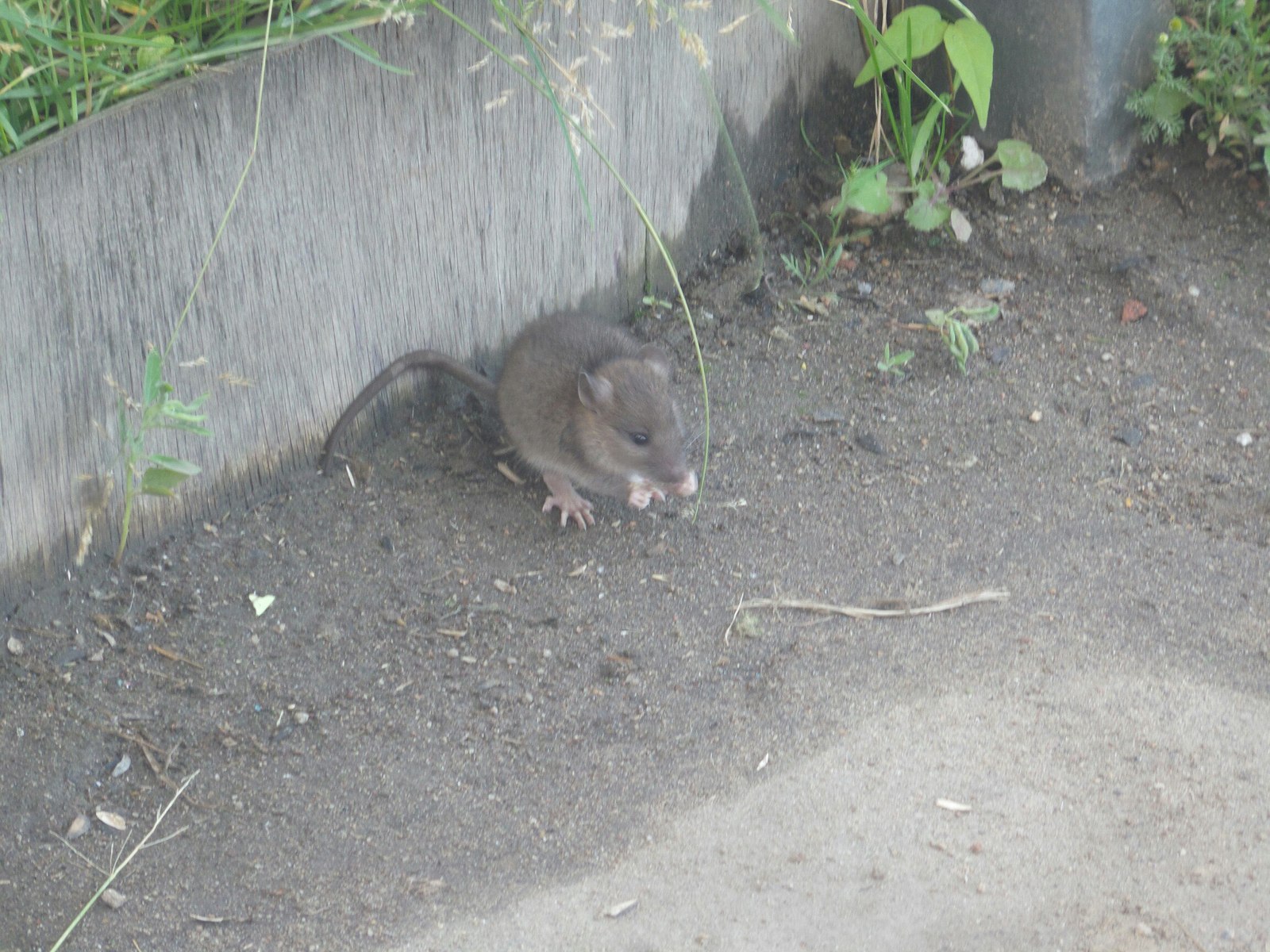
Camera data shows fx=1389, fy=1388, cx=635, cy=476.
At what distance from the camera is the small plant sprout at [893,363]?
15.4 feet

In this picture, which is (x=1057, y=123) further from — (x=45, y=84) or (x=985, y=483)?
(x=45, y=84)

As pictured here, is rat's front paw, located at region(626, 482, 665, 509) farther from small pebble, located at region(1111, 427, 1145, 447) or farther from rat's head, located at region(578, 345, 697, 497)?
small pebble, located at region(1111, 427, 1145, 447)

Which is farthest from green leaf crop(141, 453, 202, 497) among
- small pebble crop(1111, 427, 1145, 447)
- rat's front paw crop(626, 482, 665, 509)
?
small pebble crop(1111, 427, 1145, 447)

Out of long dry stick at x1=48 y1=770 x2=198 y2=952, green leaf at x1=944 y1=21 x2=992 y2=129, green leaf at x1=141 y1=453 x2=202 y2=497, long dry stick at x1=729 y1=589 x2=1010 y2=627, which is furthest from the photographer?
green leaf at x1=944 y1=21 x2=992 y2=129

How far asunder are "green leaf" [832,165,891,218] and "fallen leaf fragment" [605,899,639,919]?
282cm

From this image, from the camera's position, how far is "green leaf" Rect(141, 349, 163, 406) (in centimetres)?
341

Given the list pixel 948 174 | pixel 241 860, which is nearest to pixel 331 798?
pixel 241 860

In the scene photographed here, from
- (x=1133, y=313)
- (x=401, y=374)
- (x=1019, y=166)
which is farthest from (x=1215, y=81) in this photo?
(x=401, y=374)

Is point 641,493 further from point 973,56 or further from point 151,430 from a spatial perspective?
point 973,56

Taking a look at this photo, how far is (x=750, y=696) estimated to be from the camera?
11.7 ft

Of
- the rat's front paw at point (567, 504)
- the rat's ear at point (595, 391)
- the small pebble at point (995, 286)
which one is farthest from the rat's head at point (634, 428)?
the small pebble at point (995, 286)

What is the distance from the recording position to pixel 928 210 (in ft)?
16.6

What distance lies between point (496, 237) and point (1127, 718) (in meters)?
2.32

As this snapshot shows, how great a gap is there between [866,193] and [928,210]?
0.26 m
